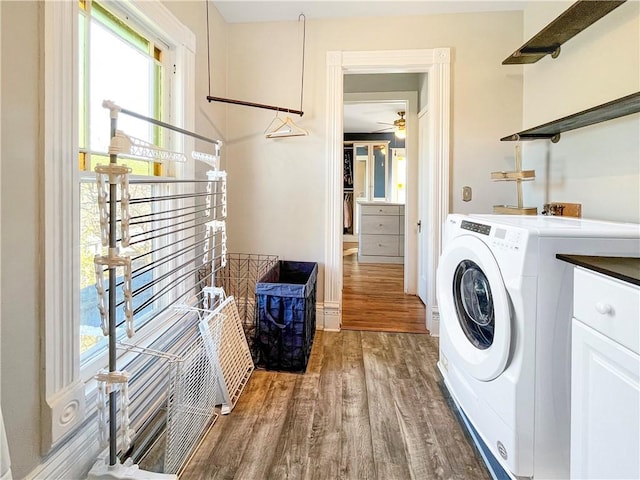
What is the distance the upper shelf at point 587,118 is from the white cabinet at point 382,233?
11.3 ft

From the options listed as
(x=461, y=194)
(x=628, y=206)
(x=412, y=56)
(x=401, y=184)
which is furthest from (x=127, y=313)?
(x=401, y=184)

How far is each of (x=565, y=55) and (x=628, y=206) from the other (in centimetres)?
110

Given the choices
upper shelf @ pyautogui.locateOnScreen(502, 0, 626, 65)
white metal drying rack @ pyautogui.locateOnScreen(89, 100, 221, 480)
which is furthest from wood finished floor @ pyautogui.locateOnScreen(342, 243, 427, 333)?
upper shelf @ pyautogui.locateOnScreen(502, 0, 626, 65)

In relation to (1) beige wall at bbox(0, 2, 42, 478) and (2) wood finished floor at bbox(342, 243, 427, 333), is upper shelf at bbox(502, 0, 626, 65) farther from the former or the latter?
(1) beige wall at bbox(0, 2, 42, 478)

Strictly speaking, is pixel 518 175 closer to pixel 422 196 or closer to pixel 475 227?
pixel 475 227

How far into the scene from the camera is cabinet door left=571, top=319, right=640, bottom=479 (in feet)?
2.96

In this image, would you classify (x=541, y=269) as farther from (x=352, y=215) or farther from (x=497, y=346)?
(x=352, y=215)

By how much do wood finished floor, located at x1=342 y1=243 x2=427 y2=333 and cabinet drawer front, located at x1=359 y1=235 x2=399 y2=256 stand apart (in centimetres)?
45

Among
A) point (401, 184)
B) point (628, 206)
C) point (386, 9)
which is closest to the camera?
point (628, 206)

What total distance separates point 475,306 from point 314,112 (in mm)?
1959

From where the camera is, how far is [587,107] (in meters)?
2.06

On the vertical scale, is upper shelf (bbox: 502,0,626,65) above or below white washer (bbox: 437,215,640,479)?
above

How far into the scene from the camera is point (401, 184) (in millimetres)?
7371

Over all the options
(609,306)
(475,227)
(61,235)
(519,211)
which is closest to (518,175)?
(519,211)
